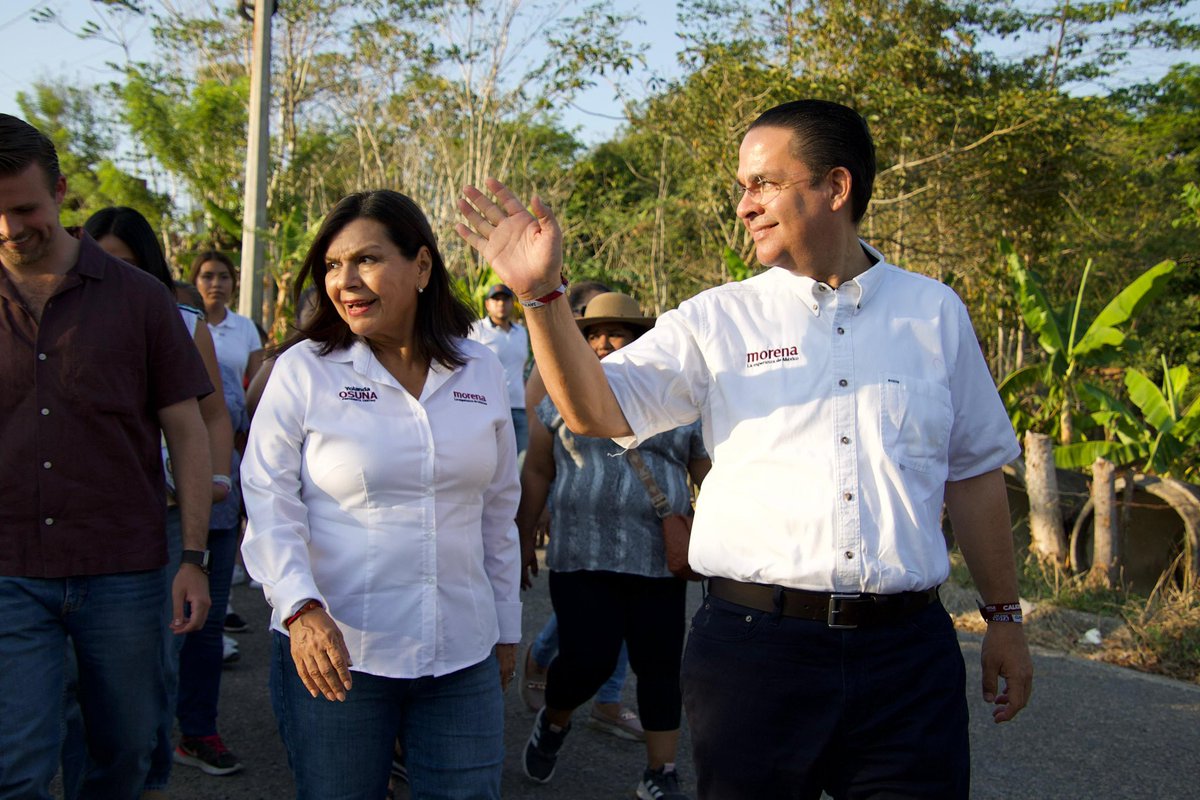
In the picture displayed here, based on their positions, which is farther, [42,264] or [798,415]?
[42,264]

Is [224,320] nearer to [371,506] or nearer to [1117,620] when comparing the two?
[371,506]

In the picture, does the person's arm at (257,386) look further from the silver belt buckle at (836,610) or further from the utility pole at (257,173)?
the utility pole at (257,173)

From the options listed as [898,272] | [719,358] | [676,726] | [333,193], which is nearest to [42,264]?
[719,358]

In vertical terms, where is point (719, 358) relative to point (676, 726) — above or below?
above

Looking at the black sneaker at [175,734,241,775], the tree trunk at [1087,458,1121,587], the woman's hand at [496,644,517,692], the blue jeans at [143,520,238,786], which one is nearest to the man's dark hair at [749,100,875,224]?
the woman's hand at [496,644,517,692]

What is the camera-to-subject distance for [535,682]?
18.4 ft

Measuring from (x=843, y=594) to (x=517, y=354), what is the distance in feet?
27.9

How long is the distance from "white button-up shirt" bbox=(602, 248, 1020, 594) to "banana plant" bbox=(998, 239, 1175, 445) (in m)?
6.65

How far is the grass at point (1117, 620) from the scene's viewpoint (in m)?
6.73

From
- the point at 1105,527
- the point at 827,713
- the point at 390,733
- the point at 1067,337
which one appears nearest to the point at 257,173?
the point at 1067,337

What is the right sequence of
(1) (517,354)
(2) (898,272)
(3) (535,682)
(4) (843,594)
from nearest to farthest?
(4) (843,594)
(2) (898,272)
(3) (535,682)
(1) (517,354)

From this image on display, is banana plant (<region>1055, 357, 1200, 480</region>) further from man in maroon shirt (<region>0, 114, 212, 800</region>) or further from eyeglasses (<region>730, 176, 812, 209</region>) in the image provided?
man in maroon shirt (<region>0, 114, 212, 800</region>)

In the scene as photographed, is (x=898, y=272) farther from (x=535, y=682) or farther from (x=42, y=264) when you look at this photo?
(x=535, y=682)

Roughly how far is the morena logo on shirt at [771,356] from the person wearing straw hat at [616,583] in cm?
192
